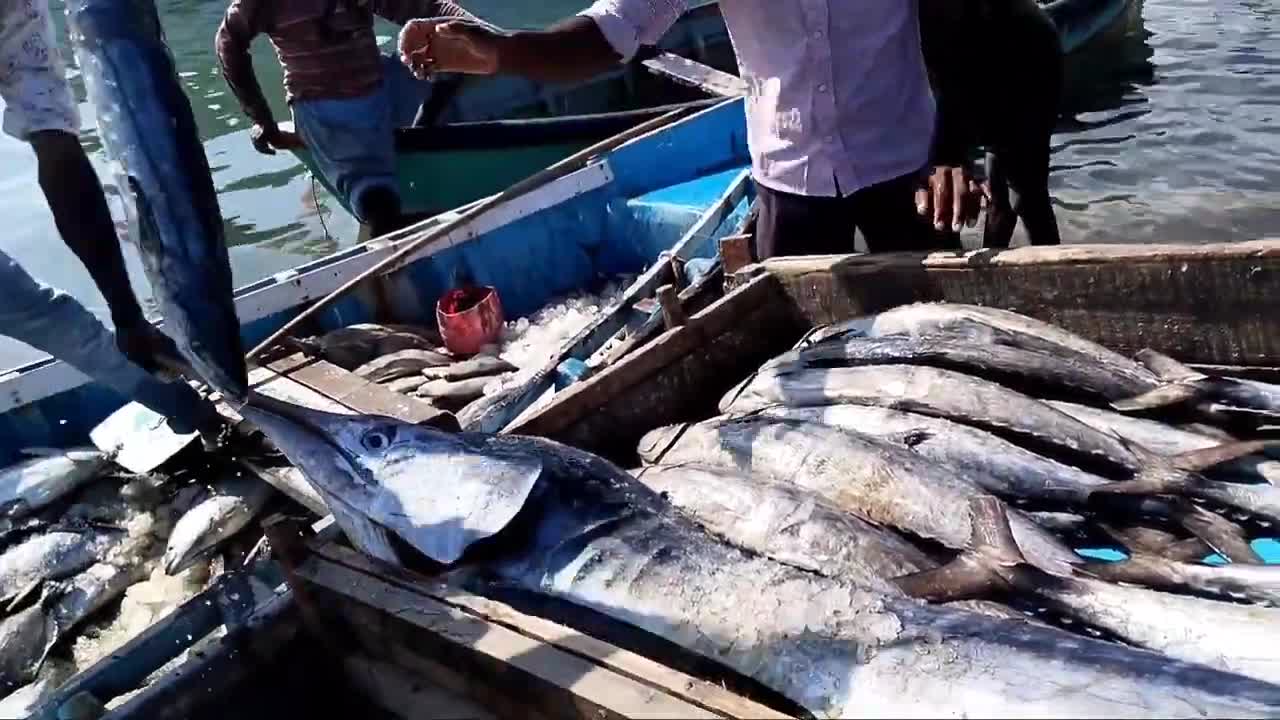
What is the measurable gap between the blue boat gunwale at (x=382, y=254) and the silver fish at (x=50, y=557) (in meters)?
0.71

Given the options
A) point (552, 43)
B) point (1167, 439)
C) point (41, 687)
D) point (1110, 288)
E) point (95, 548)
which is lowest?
point (41, 687)

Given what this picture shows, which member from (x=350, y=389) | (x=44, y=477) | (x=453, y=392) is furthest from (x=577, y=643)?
(x=44, y=477)

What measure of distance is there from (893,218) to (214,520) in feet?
9.73

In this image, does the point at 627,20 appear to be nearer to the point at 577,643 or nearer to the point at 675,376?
the point at 675,376

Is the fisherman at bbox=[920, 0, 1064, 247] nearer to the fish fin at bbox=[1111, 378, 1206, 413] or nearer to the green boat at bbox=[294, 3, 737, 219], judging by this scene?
the fish fin at bbox=[1111, 378, 1206, 413]

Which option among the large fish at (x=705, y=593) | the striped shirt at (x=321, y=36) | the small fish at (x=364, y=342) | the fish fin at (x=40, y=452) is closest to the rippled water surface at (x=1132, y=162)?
the striped shirt at (x=321, y=36)

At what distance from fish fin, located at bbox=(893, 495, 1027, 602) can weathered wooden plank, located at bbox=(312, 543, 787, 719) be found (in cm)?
48

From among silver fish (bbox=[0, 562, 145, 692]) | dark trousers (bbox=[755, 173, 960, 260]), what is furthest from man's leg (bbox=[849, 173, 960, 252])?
silver fish (bbox=[0, 562, 145, 692])

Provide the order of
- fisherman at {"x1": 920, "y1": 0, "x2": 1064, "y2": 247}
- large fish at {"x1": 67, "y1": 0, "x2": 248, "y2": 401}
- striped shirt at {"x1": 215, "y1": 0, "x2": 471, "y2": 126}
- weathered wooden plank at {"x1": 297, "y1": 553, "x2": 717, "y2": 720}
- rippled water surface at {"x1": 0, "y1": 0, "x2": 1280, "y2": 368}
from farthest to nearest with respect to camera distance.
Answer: rippled water surface at {"x1": 0, "y1": 0, "x2": 1280, "y2": 368}, striped shirt at {"x1": 215, "y1": 0, "x2": 471, "y2": 126}, fisherman at {"x1": 920, "y1": 0, "x2": 1064, "y2": 247}, large fish at {"x1": 67, "y1": 0, "x2": 248, "y2": 401}, weathered wooden plank at {"x1": 297, "y1": 553, "x2": 717, "y2": 720}

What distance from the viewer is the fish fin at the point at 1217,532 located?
240cm

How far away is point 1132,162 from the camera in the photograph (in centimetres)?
988

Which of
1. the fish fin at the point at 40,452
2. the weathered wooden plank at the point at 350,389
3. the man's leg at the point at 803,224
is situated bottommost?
the fish fin at the point at 40,452

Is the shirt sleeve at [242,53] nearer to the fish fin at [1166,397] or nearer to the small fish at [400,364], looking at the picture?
the small fish at [400,364]

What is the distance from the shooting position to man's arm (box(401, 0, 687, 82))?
2955 mm
